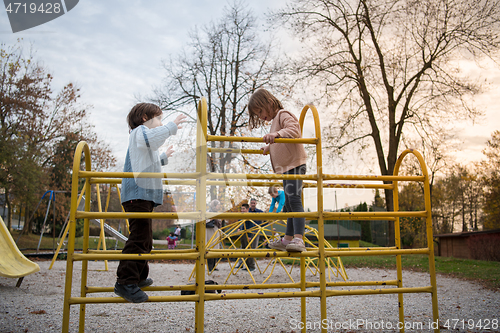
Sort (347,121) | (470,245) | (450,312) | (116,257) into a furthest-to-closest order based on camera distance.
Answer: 1. (347,121)
2. (470,245)
3. (450,312)
4. (116,257)

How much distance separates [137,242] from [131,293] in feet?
1.04

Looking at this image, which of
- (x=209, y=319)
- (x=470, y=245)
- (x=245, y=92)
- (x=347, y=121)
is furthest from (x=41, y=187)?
(x=470, y=245)

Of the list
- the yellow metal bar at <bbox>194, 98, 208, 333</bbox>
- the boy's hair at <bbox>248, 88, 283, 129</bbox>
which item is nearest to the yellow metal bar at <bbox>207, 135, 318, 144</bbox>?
the yellow metal bar at <bbox>194, 98, 208, 333</bbox>

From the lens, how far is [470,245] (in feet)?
35.3

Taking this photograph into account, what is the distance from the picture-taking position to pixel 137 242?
83.4 inches

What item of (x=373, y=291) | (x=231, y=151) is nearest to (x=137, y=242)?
(x=231, y=151)

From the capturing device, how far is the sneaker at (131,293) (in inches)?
75.3

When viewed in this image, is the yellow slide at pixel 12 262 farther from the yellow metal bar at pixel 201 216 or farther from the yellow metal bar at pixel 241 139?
the yellow metal bar at pixel 241 139

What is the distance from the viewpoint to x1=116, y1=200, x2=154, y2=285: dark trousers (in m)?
2.01

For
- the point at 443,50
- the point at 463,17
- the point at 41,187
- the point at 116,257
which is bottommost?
the point at 116,257

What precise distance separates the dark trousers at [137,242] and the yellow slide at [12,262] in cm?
208

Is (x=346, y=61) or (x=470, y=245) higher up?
(x=346, y=61)

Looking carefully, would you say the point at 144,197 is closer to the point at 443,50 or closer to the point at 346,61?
the point at 346,61

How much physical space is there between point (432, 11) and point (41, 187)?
17197 millimetres
